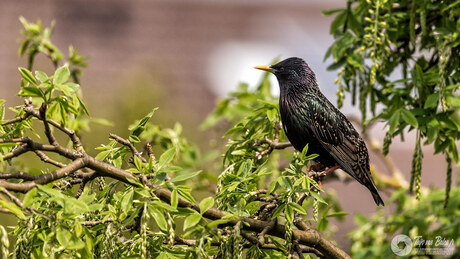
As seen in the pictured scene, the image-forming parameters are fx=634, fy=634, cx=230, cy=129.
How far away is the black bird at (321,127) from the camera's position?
363 cm

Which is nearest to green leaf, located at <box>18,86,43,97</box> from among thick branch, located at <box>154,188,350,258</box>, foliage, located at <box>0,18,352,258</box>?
foliage, located at <box>0,18,352,258</box>

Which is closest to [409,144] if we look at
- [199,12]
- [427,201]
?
[199,12]

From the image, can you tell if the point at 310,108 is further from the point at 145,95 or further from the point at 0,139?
the point at 145,95

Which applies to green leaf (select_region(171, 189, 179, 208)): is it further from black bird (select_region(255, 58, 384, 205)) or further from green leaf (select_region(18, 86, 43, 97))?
black bird (select_region(255, 58, 384, 205))

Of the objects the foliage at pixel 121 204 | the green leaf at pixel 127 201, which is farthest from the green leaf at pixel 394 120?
the green leaf at pixel 127 201

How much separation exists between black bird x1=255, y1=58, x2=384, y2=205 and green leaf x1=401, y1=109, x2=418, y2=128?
Result: 0.59 meters

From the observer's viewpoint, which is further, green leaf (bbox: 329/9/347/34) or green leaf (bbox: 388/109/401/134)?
green leaf (bbox: 329/9/347/34)

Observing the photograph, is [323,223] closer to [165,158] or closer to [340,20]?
[165,158]

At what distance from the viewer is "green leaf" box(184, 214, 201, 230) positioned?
216cm

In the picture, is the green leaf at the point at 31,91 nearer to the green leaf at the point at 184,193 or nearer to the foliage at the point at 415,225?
the green leaf at the point at 184,193

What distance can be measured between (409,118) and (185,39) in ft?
31.9

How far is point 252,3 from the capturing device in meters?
14.4

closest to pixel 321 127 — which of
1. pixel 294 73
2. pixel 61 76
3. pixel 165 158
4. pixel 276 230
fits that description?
pixel 294 73

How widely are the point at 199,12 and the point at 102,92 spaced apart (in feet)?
21.8
